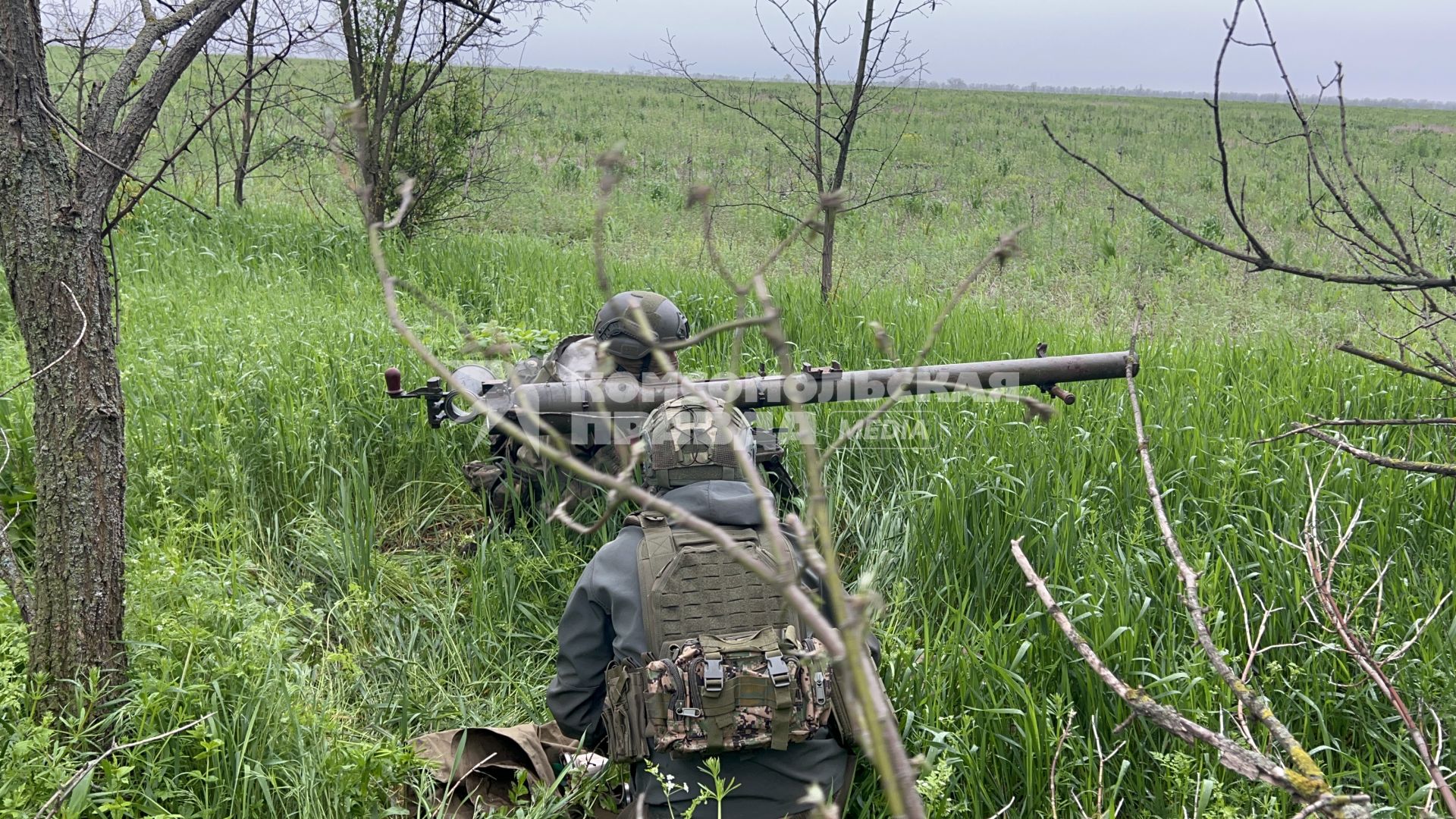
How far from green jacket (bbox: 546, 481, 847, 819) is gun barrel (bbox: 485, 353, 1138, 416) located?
0.85 metres

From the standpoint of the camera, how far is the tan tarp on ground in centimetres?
266

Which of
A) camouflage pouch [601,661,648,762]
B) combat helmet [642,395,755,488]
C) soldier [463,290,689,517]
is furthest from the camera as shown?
soldier [463,290,689,517]

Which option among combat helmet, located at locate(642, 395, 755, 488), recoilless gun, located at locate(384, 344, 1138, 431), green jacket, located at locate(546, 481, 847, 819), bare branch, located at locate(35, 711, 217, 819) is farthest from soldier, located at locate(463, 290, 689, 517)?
bare branch, located at locate(35, 711, 217, 819)

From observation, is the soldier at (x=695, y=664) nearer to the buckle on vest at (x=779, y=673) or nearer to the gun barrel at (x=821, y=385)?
the buckle on vest at (x=779, y=673)

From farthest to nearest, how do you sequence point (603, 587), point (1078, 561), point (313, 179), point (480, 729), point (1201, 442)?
point (313, 179)
point (1201, 442)
point (1078, 561)
point (480, 729)
point (603, 587)

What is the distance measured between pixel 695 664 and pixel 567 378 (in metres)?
1.76

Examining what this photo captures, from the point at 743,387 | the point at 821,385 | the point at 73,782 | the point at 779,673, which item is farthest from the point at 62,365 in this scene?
the point at 821,385

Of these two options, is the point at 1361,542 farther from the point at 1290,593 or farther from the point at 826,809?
the point at 826,809

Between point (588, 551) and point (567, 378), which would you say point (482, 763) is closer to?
point (588, 551)

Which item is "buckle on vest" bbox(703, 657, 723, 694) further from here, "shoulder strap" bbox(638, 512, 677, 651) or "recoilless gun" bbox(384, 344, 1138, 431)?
"recoilless gun" bbox(384, 344, 1138, 431)

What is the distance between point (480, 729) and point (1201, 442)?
319cm

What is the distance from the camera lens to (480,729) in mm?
2834

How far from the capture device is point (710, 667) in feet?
7.68

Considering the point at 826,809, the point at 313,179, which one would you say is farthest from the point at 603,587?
the point at 313,179
